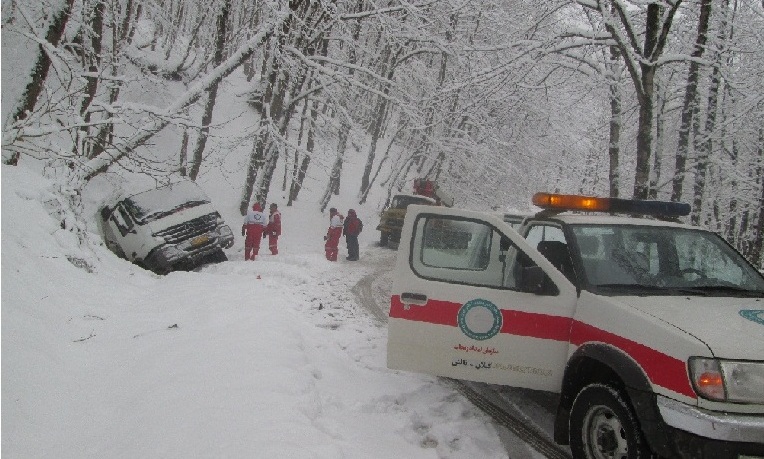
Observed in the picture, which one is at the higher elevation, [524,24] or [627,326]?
[524,24]

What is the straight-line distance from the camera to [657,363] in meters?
3.33

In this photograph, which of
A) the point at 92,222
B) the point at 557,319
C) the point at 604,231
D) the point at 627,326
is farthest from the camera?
the point at 92,222

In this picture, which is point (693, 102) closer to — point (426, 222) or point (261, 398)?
point (426, 222)

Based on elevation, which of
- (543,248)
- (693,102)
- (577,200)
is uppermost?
(693,102)

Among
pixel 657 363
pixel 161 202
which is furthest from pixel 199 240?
pixel 657 363

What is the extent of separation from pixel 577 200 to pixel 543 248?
0.56 m

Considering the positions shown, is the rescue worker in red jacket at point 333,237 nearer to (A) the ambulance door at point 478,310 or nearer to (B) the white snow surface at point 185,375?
(B) the white snow surface at point 185,375

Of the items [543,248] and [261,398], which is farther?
[543,248]

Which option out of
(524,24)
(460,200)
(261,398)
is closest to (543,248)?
(261,398)

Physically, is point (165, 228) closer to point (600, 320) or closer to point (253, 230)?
point (253, 230)

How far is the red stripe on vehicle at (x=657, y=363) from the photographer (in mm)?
3168

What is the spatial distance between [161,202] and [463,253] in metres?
9.45

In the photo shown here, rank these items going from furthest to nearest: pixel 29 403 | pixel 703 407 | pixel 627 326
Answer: pixel 29 403, pixel 627 326, pixel 703 407

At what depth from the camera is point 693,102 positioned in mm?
15203
